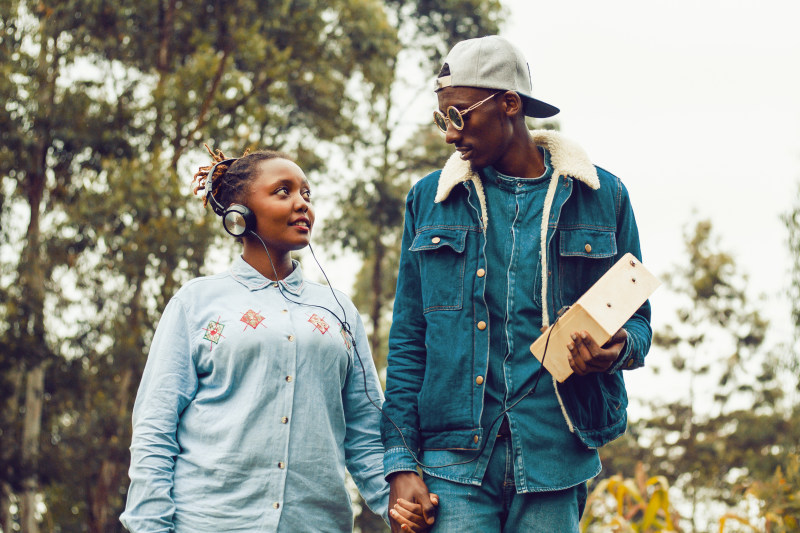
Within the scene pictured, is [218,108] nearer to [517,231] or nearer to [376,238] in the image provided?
[376,238]

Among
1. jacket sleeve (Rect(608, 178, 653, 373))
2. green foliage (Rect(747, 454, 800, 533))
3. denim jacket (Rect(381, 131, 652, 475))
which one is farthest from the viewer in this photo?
green foliage (Rect(747, 454, 800, 533))

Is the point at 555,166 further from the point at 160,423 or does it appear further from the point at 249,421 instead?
the point at 160,423

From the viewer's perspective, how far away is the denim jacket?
2844 mm

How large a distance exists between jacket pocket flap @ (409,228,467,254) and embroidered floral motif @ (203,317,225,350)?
2.47 ft

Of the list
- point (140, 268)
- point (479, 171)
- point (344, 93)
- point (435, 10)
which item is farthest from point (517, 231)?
A: point (435, 10)

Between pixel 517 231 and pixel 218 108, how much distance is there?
1275 centimetres

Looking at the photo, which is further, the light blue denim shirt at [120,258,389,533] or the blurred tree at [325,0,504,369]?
the blurred tree at [325,0,504,369]

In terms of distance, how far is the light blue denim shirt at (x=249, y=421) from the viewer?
3006mm

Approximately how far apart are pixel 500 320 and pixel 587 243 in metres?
0.38

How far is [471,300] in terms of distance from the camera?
2.94 meters

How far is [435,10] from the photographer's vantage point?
20406 millimetres

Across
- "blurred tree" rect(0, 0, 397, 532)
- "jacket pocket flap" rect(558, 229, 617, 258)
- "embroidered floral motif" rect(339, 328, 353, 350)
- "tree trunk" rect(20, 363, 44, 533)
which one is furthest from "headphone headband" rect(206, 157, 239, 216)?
"tree trunk" rect(20, 363, 44, 533)

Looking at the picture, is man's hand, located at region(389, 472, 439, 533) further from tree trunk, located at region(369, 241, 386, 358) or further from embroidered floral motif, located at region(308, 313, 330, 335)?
tree trunk, located at region(369, 241, 386, 358)

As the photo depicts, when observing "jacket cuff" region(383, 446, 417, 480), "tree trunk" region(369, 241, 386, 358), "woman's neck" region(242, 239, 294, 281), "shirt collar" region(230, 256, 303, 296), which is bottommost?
"tree trunk" region(369, 241, 386, 358)
